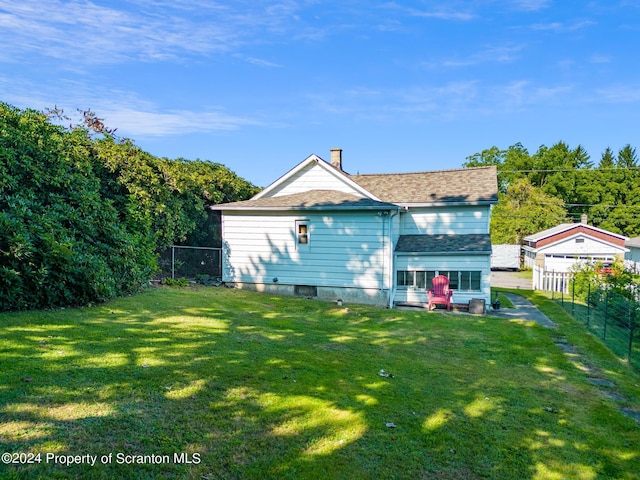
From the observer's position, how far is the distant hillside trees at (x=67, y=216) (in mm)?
8336

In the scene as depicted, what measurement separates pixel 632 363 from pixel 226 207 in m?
14.8

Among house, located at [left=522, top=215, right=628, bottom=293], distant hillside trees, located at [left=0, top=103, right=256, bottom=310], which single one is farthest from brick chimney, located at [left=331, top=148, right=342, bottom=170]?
house, located at [left=522, top=215, right=628, bottom=293]

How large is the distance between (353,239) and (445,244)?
176 inches

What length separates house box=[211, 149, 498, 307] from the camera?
16.3 meters

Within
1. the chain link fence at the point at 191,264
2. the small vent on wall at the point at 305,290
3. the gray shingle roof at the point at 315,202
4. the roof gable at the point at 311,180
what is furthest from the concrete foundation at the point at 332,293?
the roof gable at the point at 311,180

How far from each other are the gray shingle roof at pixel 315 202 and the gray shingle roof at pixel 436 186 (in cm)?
301

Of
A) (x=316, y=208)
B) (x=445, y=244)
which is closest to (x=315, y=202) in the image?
(x=316, y=208)

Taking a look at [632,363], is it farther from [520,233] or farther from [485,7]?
[520,233]

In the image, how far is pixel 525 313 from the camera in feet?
54.9

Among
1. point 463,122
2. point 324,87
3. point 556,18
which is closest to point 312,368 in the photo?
point 556,18

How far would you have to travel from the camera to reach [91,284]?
30.6 feet

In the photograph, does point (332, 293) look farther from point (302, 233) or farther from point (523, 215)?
point (523, 215)

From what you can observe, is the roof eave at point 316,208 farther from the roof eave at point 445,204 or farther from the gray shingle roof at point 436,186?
the gray shingle roof at point 436,186

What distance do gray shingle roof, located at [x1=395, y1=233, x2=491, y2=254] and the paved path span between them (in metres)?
2.68
